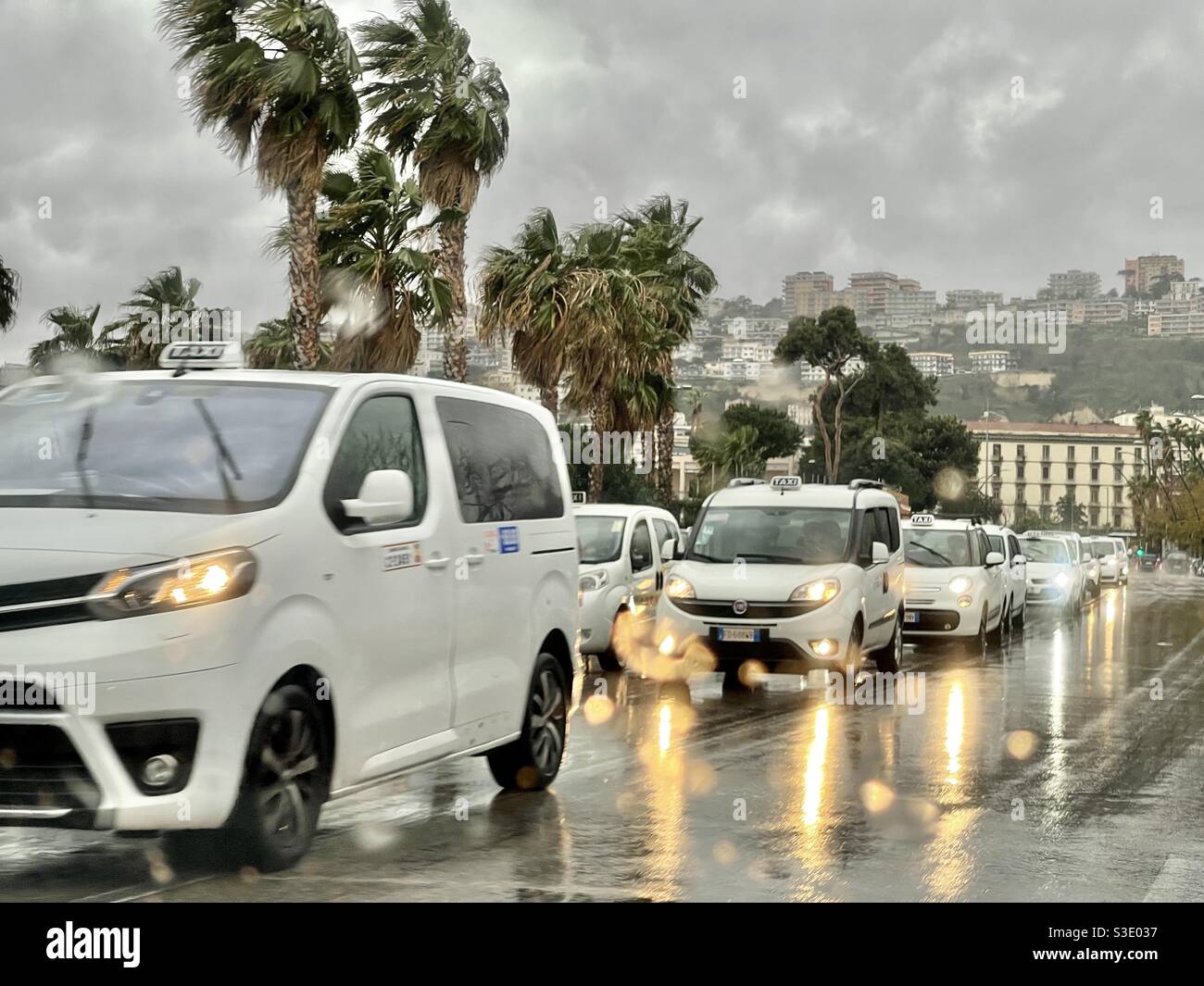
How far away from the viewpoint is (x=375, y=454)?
279 inches

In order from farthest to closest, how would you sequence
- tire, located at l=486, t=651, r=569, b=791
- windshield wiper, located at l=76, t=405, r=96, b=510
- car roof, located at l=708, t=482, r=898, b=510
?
A: car roof, located at l=708, t=482, r=898, b=510, tire, located at l=486, t=651, r=569, b=791, windshield wiper, located at l=76, t=405, r=96, b=510

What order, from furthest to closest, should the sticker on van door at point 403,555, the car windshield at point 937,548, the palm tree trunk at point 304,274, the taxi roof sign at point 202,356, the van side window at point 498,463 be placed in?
1. the palm tree trunk at point 304,274
2. the car windshield at point 937,548
3. the van side window at point 498,463
4. the taxi roof sign at point 202,356
5. the sticker on van door at point 403,555

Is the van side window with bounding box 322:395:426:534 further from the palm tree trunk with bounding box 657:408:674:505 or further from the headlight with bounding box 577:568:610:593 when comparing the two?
the palm tree trunk with bounding box 657:408:674:505

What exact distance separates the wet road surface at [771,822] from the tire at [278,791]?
13cm

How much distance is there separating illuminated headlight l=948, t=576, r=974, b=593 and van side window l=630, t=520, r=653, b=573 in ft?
14.9

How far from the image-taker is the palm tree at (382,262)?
2411cm

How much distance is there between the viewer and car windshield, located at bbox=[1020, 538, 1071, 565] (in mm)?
33812

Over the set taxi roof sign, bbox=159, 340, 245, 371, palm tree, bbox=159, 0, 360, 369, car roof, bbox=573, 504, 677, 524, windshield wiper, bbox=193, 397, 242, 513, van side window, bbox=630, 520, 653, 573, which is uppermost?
palm tree, bbox=159, 0, 360, 369

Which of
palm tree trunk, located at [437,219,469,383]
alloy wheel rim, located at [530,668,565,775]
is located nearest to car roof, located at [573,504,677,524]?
palm tree trunk, located at [437,219,469,383]

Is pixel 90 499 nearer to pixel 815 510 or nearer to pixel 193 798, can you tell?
pixel 193 798

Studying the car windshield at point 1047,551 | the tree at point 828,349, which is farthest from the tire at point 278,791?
the tree at point 828,349

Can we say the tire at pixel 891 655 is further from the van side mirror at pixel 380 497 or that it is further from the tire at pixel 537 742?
the van side mirror at pixel 380 497
